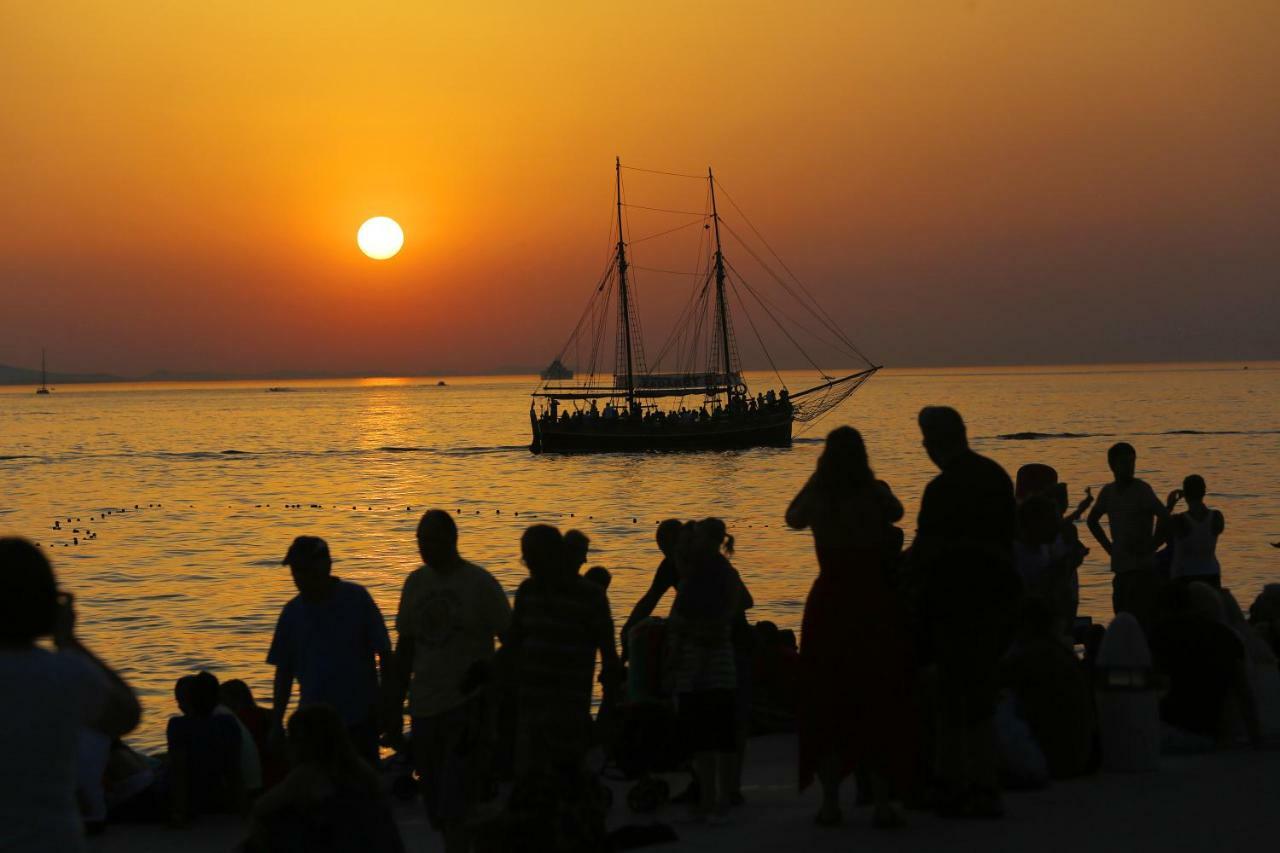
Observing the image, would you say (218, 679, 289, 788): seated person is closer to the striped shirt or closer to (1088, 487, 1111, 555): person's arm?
the striped shirt

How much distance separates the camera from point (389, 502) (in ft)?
201

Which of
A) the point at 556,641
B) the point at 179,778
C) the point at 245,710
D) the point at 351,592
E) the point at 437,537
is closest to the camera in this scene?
the point at 556,641

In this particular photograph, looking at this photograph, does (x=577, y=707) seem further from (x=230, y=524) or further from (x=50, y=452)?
(x=50, y=452)

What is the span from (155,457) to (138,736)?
284 ft

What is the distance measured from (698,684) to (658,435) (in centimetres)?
8850

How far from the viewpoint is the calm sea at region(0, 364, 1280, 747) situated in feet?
91.6

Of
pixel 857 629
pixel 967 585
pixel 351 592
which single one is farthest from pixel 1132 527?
pixel 351 592

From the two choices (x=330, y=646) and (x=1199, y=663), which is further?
(x=1199, y=663)

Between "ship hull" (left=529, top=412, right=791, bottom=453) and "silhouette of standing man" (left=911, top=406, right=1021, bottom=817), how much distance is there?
88002mm

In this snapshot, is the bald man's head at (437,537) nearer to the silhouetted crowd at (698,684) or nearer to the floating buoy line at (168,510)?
the silhouetted crowd at (698,684)

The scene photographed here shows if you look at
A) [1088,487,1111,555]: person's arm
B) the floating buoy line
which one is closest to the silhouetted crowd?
[1088,487,1111,555]: person's arm

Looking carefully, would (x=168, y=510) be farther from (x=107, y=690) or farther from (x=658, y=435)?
(x=107, y=690)

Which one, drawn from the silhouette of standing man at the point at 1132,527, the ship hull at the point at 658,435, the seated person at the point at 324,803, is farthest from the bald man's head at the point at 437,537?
the ship hull at the point at 658,435

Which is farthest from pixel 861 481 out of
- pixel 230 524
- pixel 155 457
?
pixel 155 457
